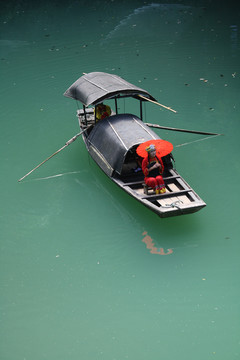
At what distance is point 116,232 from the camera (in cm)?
659

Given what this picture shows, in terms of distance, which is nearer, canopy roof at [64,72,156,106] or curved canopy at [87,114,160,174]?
curved canopy at [87,114,160,174]

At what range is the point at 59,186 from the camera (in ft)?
25.3

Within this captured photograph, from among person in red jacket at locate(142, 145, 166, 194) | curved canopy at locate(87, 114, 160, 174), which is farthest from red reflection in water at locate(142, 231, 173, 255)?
curved canopy at locate(87, 114, 160, 174)

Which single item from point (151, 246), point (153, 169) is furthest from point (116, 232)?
point (153, 169)

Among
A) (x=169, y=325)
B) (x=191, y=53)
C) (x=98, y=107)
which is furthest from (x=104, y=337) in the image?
(x=191, y=53)

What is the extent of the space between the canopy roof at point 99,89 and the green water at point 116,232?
1265mm

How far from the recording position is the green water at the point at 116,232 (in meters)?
5.08

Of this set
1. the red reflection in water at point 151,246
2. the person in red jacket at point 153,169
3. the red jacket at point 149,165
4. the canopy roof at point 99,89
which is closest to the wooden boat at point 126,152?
the canopy roof at point 99,89

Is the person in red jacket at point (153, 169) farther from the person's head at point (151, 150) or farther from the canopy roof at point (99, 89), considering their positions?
the canopy roof at point (99, 89)

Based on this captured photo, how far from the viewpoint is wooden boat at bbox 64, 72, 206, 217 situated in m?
6.30

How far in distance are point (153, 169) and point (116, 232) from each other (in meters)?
1.16

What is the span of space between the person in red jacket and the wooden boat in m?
0.11

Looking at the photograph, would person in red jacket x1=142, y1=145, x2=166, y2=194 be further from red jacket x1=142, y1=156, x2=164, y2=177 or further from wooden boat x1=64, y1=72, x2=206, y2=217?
wooden boat x1=64, y1=72, x2=206, y2=217

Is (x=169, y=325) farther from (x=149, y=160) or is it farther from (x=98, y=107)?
(x=98, y=107)
